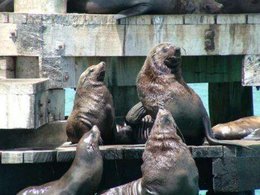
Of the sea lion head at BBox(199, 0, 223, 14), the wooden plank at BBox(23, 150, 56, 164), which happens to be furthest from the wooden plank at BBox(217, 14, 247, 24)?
the wooden plank at BBox(23, 150, 56, 164)

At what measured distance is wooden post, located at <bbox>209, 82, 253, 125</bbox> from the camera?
61.6 feet

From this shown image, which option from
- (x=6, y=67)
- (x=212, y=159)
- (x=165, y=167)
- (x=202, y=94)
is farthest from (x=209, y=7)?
(x=202, y=94)

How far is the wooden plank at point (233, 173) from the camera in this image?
594 inches

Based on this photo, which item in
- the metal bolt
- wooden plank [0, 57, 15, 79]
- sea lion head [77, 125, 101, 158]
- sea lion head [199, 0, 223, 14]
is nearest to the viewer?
sea lion head [77, 125, 101, 158]

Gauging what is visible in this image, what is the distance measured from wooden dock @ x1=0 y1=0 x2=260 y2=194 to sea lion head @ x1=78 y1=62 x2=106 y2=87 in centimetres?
41

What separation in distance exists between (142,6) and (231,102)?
7.97 feet

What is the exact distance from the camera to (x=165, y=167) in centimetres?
1408

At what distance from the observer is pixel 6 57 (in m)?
16.5

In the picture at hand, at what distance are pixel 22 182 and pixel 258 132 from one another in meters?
2.74

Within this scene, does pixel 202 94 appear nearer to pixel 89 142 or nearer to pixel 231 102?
pixel 231 102

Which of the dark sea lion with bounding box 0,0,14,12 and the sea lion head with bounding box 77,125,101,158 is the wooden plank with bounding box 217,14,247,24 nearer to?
the dark sea lion with bounding box 0,0,14,12

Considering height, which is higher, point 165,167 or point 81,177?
point 165,167

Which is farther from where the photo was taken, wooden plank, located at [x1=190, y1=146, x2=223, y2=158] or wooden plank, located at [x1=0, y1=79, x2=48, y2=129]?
wooden plank, located at [x1=0, y1=79, x2=48, y2=129]

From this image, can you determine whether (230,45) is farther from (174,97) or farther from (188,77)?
(174,97)
